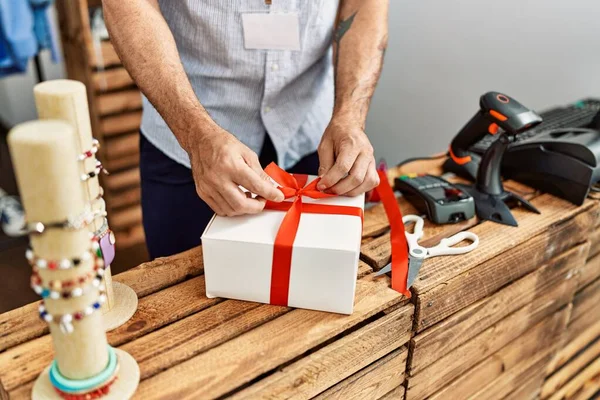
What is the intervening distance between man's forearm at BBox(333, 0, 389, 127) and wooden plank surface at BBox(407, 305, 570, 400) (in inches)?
20.7

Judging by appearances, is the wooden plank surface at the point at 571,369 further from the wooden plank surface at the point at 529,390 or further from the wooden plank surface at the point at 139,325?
the wooden plank surface at the point at 139,325

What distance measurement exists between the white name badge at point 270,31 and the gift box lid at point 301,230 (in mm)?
447

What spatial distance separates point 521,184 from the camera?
1389 mm

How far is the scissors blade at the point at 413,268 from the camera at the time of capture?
3.21 ft

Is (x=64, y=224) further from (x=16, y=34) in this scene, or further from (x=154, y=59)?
(x=16, y=34)

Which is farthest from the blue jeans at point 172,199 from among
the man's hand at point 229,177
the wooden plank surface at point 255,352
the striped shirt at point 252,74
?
the wooden plank surface at point 255,352

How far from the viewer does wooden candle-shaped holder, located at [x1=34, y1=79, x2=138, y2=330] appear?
0.66m

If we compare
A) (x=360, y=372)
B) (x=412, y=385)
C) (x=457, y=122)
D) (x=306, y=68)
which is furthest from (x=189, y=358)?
(x=457, y=122)

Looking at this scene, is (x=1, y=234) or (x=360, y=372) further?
(x=1, y=234)

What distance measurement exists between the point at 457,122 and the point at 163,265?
1.63 metres

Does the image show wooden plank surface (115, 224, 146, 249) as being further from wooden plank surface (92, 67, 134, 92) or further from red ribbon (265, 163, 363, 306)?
red ribbon (265, 163, 363, 306)

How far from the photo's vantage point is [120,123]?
263 centimetres

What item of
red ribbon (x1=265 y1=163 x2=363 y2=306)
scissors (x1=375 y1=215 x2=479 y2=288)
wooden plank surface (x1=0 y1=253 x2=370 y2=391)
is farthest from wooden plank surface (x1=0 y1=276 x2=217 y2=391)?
scissors (x1=375 y1=215 x2=479 y2=288)

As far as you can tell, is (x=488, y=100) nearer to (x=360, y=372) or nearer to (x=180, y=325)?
(x=360, y=372)
